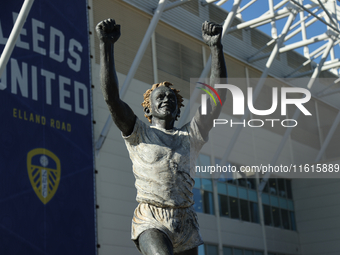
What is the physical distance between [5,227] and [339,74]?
20778 mm

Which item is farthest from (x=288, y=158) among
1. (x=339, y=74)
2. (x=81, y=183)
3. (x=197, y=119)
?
(x=197, y=119)

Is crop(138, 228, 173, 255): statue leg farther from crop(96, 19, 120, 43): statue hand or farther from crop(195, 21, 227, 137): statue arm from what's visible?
crop(96, 19, 120, 43): statue hand

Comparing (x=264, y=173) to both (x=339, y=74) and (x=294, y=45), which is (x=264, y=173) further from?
→ (x=339, y=74)

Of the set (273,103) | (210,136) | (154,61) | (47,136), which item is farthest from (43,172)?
(273,103)

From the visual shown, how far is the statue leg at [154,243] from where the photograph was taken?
3173 mm

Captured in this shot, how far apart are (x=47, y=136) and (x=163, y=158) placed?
31.1 feet

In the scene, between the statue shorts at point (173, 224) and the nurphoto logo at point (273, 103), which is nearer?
the statue shorts at point (173, 224)

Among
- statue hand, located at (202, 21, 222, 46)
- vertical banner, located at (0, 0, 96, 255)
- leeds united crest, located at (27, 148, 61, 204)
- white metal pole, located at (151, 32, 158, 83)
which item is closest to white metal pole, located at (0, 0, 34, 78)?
vertical banner, located at (0, 0, 96, 255)

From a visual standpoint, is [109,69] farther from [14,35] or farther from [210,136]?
[210,136]

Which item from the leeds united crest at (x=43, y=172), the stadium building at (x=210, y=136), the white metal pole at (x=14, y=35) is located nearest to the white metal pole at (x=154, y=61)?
the stadium building at (x=210, y=136)

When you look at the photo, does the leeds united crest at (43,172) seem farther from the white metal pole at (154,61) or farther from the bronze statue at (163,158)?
the bronze statue at (163,158)

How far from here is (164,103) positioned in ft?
12.3

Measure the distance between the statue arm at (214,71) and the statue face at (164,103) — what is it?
0.18 metres

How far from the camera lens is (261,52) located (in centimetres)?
2281
